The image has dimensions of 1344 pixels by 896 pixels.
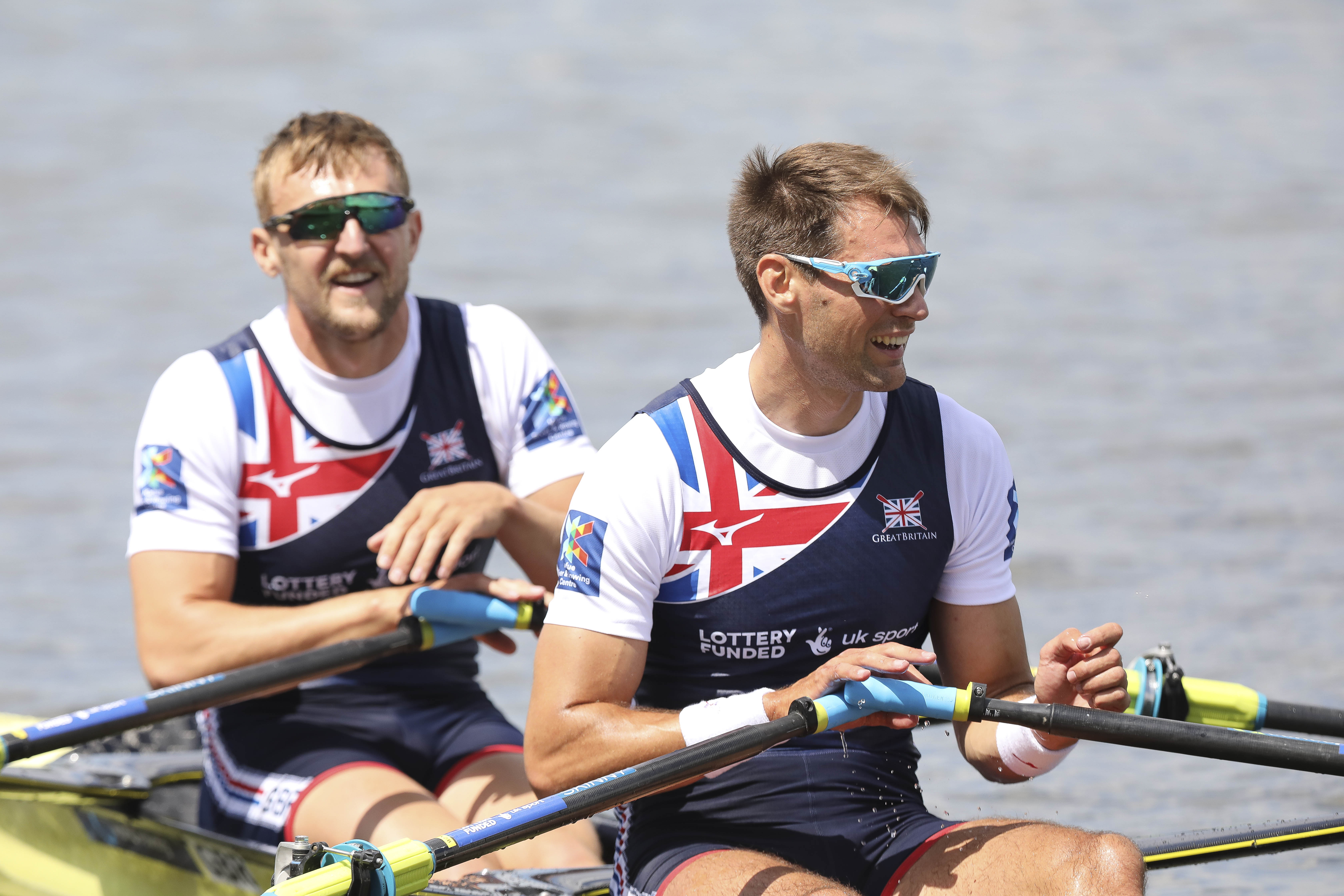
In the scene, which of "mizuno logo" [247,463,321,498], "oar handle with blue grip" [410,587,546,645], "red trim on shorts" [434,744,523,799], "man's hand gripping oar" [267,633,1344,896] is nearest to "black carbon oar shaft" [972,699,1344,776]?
"man's hand gripping oar" [267,633,1344,896]

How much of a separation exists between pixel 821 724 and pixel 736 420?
0.63 meters

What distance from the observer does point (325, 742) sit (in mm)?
4133

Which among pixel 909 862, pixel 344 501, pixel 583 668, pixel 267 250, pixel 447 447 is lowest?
pixel 909 862

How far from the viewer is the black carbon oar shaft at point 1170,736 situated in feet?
10.0

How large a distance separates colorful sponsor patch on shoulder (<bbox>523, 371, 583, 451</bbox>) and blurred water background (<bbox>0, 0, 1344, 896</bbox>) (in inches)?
82.8

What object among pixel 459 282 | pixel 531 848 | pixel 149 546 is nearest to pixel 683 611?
pixel 531 848

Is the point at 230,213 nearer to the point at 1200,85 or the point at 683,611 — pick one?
the point at 1200,85

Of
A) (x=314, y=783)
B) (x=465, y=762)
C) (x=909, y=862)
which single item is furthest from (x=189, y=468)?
(x=909, y=862)

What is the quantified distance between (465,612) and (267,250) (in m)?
1.11

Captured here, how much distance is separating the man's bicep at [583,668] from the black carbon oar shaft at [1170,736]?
0.66 meters

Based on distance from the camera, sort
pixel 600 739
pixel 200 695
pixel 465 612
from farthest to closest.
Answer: pixel 465 612 → pixel 200 695 → pixel 600 739

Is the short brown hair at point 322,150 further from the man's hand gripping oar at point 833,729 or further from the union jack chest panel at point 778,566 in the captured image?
the man's hand gripping oar at point 833,729

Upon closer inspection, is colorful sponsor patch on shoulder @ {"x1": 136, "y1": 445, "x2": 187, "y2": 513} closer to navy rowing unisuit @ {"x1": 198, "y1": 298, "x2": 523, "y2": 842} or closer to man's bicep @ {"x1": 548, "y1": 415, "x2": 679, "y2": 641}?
navy rowing unisuit @ {"x1": 198, "y1": 298, "x2": 523, "y2": 842}

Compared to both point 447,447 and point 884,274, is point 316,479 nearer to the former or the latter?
point 447,447
